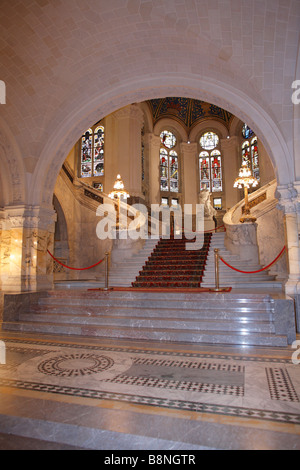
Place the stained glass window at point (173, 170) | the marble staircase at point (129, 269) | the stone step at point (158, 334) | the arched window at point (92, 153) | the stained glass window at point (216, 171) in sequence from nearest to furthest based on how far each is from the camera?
the stone step at point (158, 334)
the marble staircase at point (129, 269)
the arched window at point (92, 153)
the stained glass window at point (216, 171)
the stained glass window at point (173, 170)

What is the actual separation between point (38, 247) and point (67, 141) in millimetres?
2971

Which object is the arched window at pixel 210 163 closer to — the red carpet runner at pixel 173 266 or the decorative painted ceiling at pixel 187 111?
the decorative painted ceiling at pixel 187 111

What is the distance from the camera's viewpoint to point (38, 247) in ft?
26.7

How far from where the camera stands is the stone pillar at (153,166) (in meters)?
22.2

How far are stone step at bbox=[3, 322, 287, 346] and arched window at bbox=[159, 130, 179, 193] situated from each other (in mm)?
18826

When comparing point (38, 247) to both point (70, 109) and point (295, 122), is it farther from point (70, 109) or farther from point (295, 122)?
point (295, 122)

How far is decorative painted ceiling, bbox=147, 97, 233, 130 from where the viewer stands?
75.2 ft

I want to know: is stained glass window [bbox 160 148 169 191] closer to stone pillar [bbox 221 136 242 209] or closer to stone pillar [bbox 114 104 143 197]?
stone pillar [bbox 221 136 242 209]

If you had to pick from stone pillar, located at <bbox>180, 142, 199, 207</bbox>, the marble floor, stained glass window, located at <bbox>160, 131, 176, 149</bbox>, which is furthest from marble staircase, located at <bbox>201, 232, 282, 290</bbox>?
stained glass window, located at <bbox>160, 131, 176, 149</bbox>

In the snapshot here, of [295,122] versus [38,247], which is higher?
[295,122]

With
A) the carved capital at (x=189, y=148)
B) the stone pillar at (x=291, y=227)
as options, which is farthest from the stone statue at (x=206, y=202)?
the stone pillar at (x=291, y=227)

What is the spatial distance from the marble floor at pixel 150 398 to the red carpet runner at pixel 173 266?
3725 mm

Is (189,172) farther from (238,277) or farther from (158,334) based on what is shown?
(158,334)
